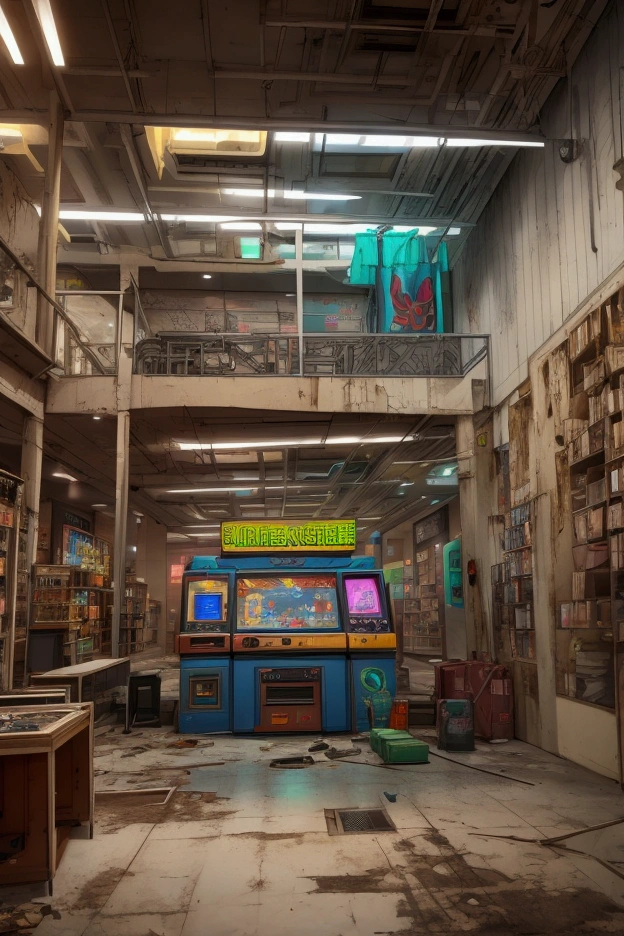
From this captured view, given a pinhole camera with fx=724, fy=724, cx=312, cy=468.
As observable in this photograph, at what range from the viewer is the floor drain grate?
424 cm

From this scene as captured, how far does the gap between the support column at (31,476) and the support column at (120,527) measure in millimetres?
939

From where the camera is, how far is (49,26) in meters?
6.46

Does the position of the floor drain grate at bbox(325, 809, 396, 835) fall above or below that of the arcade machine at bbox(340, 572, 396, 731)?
below

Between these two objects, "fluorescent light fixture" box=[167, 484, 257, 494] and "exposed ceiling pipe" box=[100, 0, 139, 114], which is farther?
"fluorescent light fixture" box=[167, 484, 257, 494]

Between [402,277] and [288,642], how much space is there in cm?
617

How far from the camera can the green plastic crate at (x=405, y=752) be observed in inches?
239

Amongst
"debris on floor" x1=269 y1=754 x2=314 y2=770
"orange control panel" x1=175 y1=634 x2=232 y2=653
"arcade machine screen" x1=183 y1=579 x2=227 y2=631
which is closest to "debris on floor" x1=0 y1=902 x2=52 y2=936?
"debris on floor" x1=269 y1=754 x2=314 y2=770

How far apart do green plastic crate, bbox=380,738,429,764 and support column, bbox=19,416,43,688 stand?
4.43 m

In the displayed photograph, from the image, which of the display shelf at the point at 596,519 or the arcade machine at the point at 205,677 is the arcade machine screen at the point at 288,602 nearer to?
the arcade machine at the point at 205,677

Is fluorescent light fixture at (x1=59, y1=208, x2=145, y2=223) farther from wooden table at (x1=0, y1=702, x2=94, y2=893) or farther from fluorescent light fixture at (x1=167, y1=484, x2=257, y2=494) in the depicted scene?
wooden table at (x1=0, y1=702, x2=94, y2=893)

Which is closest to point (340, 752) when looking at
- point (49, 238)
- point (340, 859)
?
point (340, 859)

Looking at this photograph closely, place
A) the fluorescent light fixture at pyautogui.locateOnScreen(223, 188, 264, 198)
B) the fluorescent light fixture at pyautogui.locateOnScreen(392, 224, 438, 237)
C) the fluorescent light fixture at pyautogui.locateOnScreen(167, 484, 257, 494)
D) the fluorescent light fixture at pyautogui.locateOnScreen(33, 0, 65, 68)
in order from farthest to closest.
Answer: the fluorescent light fixture at pyautogui.locateOnScreen(167, 484, 257, 494) → the fluorescent light fixture at pyautogui.locateOnScreen(392, 224, 438, 237) → the fluorescent light fixture at pyautogui.locateOnScreen(223, 188, 264, 198) → the fluorescent light fixture at pyautogui.locateOnScreen(33, 0, 65, 68)

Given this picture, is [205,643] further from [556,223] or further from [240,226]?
[240,226]

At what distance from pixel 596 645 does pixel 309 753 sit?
8.98 feet
